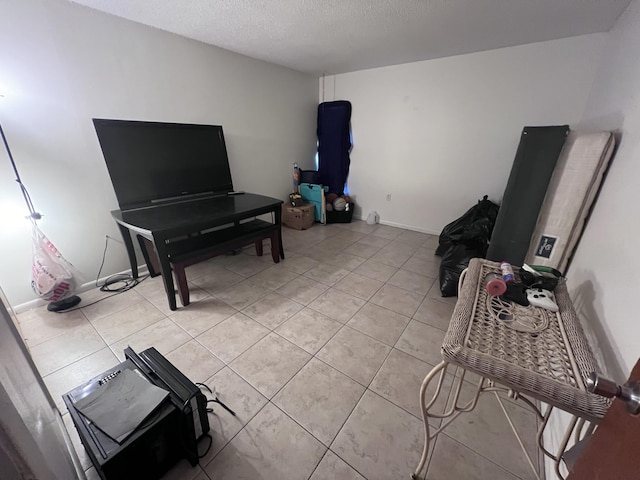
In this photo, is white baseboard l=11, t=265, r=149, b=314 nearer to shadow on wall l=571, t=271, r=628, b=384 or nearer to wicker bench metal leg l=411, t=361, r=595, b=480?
wicker bench metal leg l=411, t=361, r=595, b=480

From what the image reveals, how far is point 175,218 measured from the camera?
203cm

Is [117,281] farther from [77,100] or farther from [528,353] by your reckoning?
[528,353]

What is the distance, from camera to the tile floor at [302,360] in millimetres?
1090

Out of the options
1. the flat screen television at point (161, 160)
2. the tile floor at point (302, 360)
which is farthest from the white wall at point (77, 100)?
the tile floor at point (302, 360)

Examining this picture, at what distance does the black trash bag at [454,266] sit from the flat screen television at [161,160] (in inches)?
97.4

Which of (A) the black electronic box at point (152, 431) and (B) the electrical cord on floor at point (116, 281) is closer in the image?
(A) the black electronic box at point (152, 431)

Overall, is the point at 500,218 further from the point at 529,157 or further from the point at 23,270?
the point at 23,270

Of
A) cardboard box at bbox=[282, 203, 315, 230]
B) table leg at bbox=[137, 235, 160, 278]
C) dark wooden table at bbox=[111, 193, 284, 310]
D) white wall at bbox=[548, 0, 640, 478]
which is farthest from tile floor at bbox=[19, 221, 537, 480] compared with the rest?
cardboard box at bbox=[282, 203, 315, 230]

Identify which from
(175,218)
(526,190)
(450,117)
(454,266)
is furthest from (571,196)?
(175,218)

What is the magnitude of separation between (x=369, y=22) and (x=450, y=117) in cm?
161

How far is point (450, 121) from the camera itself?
3129 millimetres

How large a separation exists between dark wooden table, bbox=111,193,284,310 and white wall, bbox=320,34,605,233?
2079mm

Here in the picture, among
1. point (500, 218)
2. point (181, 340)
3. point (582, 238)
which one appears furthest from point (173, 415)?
point (500, 218)

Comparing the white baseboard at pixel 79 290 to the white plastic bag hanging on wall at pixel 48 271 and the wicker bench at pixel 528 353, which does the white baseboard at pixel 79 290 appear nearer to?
the white plastic bag hanging on wall at pixel 48 271
